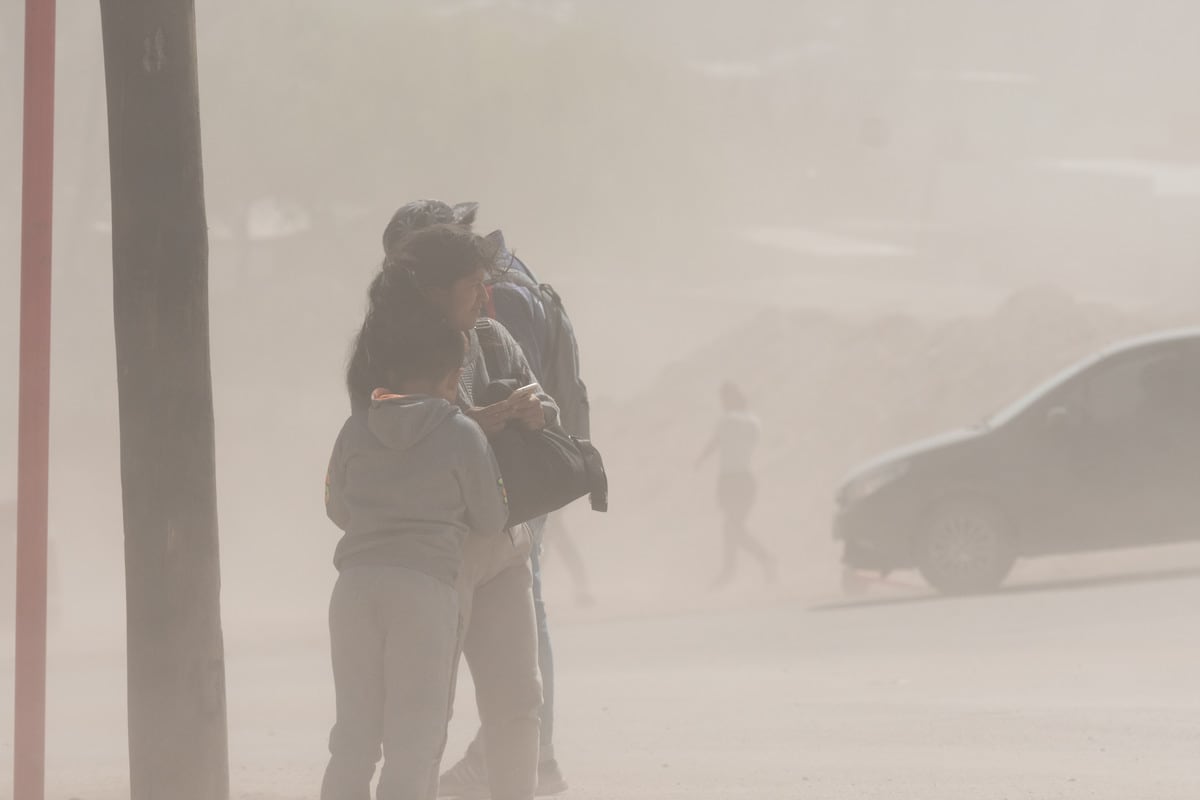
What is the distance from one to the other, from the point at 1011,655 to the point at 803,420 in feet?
71.3

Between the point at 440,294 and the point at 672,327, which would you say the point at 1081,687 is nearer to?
the point at 440,294

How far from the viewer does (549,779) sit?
6.05 metres

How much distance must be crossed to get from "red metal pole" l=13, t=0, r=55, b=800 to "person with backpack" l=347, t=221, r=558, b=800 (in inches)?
39.7

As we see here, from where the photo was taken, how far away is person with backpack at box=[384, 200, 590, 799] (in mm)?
4812

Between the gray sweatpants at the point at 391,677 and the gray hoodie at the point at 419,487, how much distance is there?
5 centimetres

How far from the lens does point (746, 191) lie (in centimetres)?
6094

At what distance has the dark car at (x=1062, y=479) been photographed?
45.4 ft

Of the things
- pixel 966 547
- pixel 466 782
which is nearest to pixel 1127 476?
pixel 966 547

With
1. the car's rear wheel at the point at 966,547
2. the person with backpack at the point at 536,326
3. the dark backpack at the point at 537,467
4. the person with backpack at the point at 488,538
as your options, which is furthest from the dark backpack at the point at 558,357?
the car's rear wheel at the point at 966,547

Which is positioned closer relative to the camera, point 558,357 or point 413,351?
point 413,351

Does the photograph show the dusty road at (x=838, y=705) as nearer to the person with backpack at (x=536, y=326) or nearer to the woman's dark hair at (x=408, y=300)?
the person with backpack at (x=536, y=326)

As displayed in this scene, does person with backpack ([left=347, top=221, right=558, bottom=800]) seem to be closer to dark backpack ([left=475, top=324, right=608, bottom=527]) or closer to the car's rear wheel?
dark backpack ([left=475, top=324, right=608, bottom=527])

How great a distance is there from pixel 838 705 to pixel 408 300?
16.4 ft

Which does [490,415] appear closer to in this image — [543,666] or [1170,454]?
[543,666]
